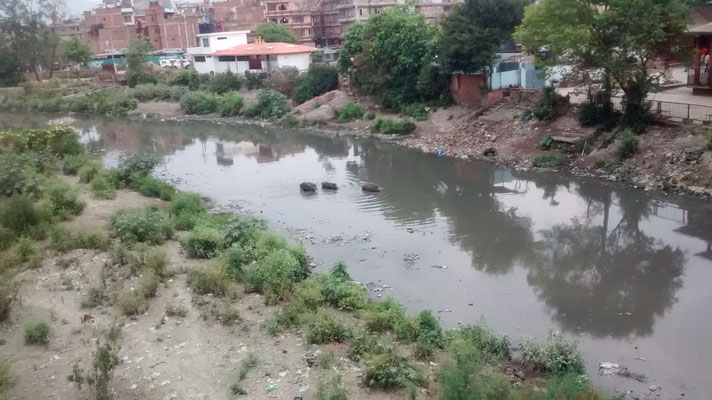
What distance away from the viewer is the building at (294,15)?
5394cm

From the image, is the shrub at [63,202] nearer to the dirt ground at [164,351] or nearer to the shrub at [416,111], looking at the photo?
the dirt ground at [164,351]

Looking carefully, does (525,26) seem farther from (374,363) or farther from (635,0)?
(374,363)

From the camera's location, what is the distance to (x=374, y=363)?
7855mm

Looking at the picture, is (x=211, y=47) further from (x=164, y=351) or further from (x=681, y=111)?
(x=164, y=351)

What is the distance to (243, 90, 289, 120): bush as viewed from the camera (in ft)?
109

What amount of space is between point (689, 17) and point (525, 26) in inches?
192

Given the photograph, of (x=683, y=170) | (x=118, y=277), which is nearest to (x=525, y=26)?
(x=683, y=170)

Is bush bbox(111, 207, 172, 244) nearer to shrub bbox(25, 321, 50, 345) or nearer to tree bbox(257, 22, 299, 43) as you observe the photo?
shrub bbox(25, 321, 50, 345)

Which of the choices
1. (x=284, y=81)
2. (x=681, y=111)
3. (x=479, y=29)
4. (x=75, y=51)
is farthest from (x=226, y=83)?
(x=681, y=111)

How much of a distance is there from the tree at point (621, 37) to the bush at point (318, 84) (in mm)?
16215

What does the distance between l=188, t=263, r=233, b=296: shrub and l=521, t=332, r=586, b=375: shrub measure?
16.8 ft

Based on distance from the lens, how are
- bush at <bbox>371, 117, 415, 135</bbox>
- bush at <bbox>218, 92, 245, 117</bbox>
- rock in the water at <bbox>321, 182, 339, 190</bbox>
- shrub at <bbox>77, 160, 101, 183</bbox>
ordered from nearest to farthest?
shrub at <bbox>77, 160, 101, 183</bbox>
rock in the water at <bbox>321, 182, 339, 190</bbox>
bush at <bbox>371, 117, 415, 135</bbox>
bush at <bbox>218, 92, 245, 117</bbox>

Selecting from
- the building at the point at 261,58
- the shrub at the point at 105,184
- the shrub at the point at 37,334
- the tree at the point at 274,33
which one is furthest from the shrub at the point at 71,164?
the tree at the point at 274,33

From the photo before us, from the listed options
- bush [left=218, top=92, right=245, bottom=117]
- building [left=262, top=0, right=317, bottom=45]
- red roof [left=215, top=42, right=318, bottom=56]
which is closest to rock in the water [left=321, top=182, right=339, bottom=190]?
bush [left=218, top=92, right=245, bottom=117]
